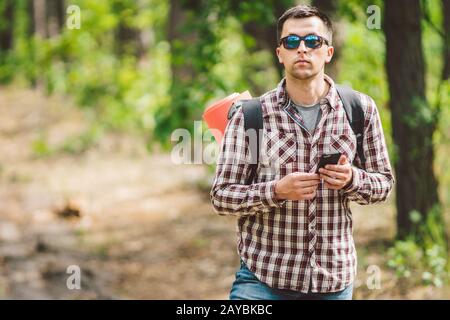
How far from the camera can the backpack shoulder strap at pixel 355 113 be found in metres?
3.11

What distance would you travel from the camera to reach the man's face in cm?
304

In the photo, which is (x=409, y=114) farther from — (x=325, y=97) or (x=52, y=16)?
(x=52, y=16)

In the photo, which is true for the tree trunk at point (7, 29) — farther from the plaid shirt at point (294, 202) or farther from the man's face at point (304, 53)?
the plaid shirt at point (294, 202)

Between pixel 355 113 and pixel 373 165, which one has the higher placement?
pixel 355 113

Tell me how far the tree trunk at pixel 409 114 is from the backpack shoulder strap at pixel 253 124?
151 inches

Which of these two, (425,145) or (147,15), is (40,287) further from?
(147,15)

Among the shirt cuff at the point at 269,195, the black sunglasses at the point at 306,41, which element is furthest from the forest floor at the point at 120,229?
the black sunglasses at the point at 306,41

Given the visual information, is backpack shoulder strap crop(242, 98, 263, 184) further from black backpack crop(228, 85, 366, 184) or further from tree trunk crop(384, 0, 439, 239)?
tree trunk crop(384, 0, 439, 239)

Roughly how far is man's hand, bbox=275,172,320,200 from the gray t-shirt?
1.08 feet

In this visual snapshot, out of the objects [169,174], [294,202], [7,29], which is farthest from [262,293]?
[7,29]

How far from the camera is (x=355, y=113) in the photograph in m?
3.12

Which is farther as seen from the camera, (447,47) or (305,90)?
(447,47)

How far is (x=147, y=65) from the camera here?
17.2 metres

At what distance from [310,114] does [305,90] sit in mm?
113
